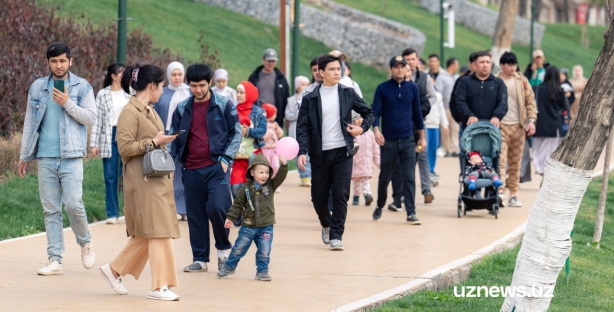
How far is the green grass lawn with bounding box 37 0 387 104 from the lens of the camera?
30.6 m

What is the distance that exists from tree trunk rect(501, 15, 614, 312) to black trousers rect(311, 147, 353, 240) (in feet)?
11.5

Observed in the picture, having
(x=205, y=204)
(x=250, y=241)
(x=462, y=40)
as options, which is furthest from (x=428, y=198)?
(x=462, y=40)

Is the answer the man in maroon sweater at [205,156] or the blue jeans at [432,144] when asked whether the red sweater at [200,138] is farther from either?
the blue jeans at [432,144]

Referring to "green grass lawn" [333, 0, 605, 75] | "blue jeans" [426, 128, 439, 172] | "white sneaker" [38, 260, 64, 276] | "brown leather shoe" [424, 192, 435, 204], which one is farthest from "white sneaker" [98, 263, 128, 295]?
"green grass lawn" [333, 0, 605, 75]

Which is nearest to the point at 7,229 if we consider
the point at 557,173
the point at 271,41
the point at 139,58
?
the point at 557,173

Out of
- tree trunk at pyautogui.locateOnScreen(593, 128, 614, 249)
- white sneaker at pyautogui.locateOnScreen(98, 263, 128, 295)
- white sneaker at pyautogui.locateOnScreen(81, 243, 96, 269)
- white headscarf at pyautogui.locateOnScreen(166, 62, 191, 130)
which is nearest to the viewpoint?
white sneaker at pyautogui.locateOnScreen(98, 263, 128, 295)

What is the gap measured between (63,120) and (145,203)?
155 cm

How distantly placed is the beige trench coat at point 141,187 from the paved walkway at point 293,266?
536 mm

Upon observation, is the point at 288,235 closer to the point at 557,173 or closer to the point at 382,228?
the point at 382,228

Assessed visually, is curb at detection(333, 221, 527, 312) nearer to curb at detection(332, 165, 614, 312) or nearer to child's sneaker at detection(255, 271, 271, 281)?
curb at detection(332, 165, 614, 312)

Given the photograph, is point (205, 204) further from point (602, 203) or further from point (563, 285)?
point (602, 203)

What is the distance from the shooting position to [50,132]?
9648mm

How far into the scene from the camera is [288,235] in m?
12.2

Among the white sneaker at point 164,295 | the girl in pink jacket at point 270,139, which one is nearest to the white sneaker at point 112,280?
the white sneaker at point 164,295
